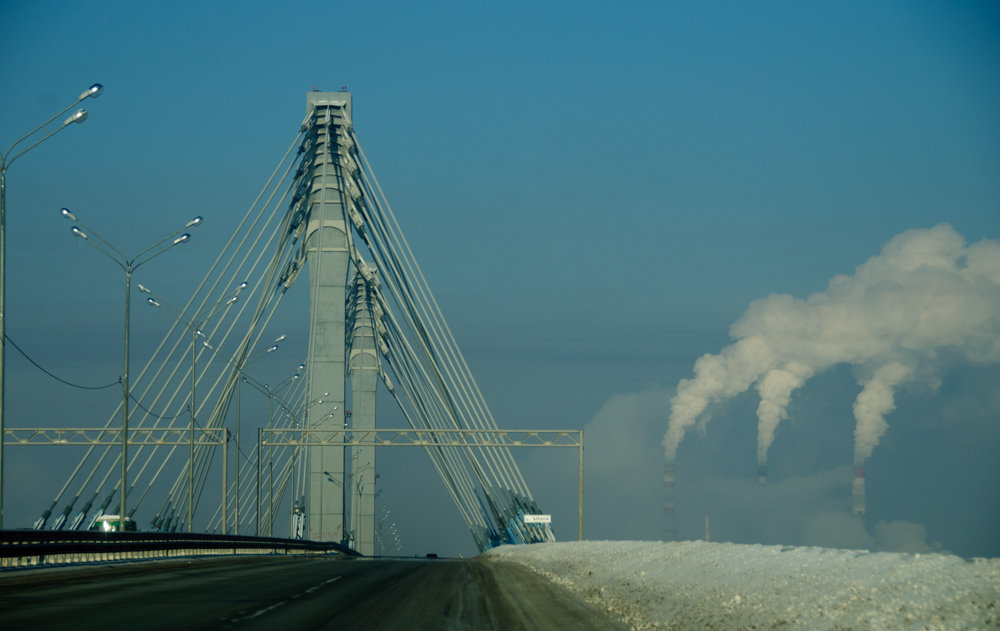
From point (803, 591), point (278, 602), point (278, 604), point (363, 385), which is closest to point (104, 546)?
point (278, 602)

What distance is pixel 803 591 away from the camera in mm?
14047

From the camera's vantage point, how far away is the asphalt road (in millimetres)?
14875

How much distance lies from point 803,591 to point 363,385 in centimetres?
9353

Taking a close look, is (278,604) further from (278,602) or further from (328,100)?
(328,100)

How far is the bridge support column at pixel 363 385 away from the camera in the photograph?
103 meters

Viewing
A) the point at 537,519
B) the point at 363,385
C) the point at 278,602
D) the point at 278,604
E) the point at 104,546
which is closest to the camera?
the point at 278,604

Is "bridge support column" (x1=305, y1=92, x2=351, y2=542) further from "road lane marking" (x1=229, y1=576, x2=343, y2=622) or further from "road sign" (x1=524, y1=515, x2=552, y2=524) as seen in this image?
"road lane marking" (x1=229, y1=576, x2=343, y2=622)

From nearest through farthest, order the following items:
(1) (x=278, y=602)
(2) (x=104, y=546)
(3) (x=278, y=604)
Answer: (3) (x=278, y=604)
(1) (x=278, y=602)
(2) (x=104, y=546)

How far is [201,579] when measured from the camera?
25.5 metres

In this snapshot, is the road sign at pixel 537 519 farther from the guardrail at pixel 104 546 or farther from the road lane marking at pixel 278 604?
the road lane marking at pixel 278 604

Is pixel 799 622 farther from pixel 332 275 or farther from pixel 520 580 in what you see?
pixel 332 275

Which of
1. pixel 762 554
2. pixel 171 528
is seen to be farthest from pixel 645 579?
pixel 171 528

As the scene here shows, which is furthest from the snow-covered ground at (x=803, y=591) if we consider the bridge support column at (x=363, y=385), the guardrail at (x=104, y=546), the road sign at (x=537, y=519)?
the bridge support column at (x=363, y=385)

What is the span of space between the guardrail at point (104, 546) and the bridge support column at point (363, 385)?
44763mm
